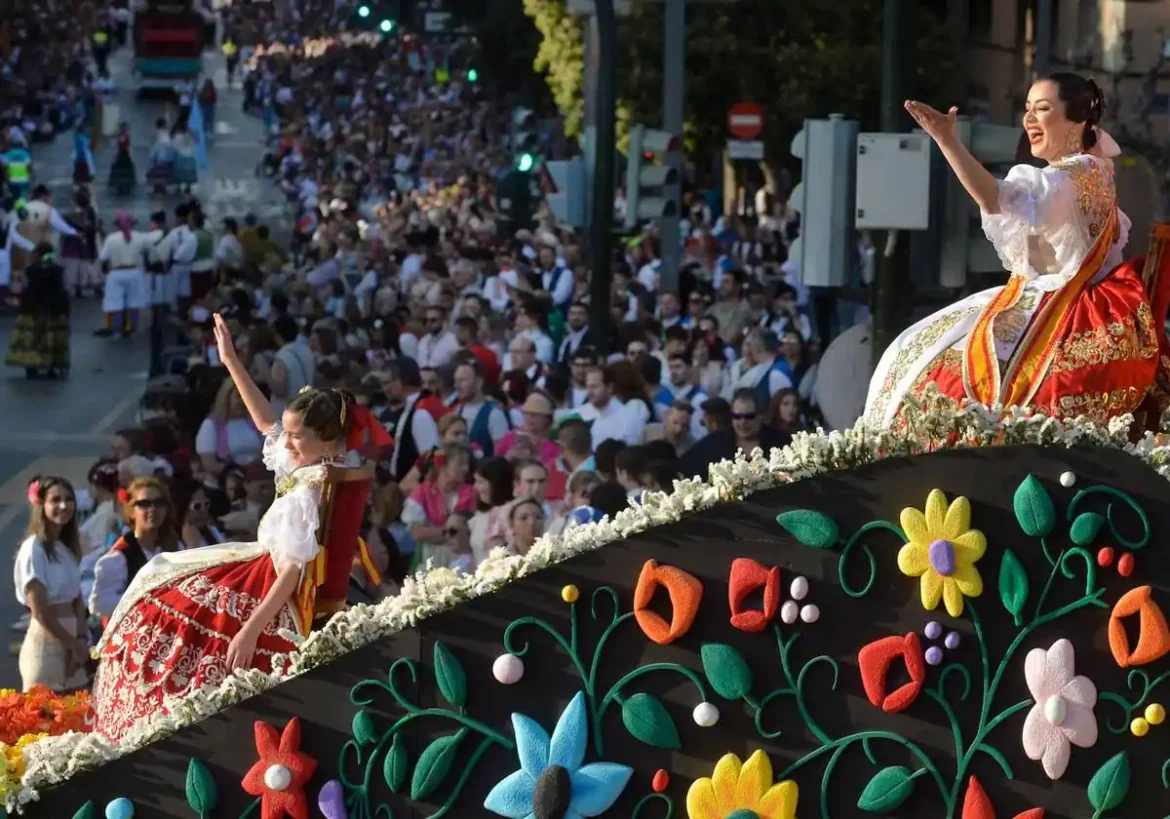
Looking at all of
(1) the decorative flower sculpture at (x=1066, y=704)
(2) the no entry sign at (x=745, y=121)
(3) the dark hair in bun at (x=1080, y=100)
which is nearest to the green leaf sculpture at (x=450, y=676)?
(1) the decorative flower sculpture at (x=1066, y=704)

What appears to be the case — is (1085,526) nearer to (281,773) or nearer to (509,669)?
(509,669)

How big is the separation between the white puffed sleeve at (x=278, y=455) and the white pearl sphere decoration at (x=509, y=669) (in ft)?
4.76

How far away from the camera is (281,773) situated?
19.7 feet

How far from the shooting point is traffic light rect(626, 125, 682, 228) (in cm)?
2119

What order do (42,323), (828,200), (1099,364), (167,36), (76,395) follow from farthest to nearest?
(167,36)
(42,323)
(76,395)
(828,200)
(1099,364)

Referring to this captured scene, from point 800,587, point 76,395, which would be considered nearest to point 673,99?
point 76,395

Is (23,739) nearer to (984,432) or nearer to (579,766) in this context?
(579,766)

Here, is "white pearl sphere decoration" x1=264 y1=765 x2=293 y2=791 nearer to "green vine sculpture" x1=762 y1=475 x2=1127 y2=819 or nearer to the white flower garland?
the white flower garland

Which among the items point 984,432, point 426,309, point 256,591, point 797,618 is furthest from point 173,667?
point 426,309

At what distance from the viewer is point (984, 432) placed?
5793mm

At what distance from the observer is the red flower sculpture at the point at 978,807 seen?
18.8 feet

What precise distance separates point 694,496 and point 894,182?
495 cm

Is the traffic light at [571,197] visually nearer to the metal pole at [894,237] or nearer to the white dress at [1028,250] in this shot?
the metal pole at [894,237]

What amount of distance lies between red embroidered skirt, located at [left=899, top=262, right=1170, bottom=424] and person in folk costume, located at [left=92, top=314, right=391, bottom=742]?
173cm
